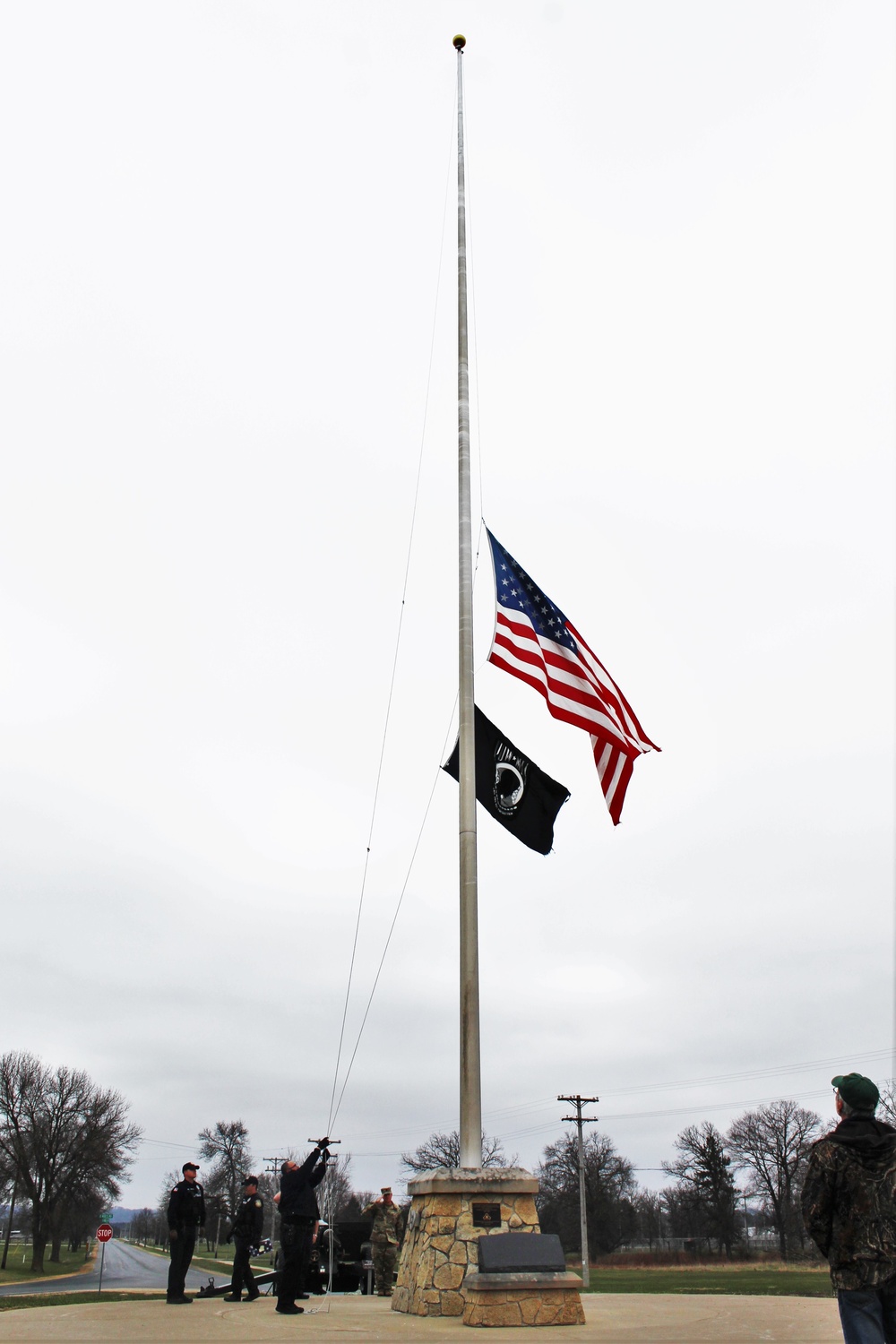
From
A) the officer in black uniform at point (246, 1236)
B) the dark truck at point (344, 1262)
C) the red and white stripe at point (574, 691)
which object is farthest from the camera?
the dark truck at point (344, 1262)

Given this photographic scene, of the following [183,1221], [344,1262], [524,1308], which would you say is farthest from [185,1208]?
[344,1262]

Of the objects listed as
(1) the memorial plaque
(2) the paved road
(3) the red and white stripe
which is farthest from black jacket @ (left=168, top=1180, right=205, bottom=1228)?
(2) the paved road

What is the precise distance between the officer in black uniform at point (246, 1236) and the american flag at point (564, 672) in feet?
22.1

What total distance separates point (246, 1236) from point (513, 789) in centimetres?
649

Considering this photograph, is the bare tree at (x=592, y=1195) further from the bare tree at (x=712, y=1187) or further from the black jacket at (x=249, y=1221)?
the black jacket at (x=249, y=1221)

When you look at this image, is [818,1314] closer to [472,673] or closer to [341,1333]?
[341,1333]

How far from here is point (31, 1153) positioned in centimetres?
5075

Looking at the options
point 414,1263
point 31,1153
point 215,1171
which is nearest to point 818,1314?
point 414,1263

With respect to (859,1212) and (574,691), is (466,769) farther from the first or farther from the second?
(859,1212)

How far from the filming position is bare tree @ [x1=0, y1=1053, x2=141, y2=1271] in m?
49.8

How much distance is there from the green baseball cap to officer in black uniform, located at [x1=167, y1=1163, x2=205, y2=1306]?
8.87 meters

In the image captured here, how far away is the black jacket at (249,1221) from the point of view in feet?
40.7

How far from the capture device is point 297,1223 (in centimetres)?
985

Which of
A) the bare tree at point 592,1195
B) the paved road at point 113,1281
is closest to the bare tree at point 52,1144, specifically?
the paved road at point 113,1281
